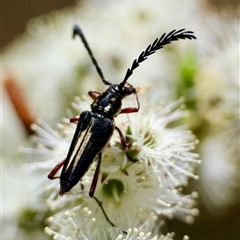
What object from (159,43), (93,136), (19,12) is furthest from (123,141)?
(19,12)

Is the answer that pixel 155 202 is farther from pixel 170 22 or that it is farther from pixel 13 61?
pixel 13 61

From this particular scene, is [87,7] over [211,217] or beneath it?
over

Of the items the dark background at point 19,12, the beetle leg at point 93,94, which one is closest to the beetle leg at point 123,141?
the beetle leg at point 93,94

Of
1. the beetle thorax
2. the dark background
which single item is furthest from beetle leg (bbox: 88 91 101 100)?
the dark background

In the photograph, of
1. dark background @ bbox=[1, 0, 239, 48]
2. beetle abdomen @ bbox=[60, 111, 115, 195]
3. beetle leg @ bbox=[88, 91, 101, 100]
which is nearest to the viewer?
beetle abdomen @ bbox=[60, 111, 115, 195]

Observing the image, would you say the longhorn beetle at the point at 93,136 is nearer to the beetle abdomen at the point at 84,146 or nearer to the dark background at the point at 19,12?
the beetle abdomen at the point at 84,146

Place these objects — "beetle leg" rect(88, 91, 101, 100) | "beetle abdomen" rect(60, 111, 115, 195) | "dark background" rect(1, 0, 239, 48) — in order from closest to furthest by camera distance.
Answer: "beetle abdomen" rect(60, 111, 115, 195)
"beetle leg" rect(88, 91, 101, 100)
"dark background" rect(1, 0, 239, 48)

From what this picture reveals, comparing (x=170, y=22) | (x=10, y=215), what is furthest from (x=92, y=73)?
(x=10, y=215)

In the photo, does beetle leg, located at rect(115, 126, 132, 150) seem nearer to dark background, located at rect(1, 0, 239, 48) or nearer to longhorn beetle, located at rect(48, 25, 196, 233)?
longhorn beetle, located at rect(48, 25, 196, 233)
